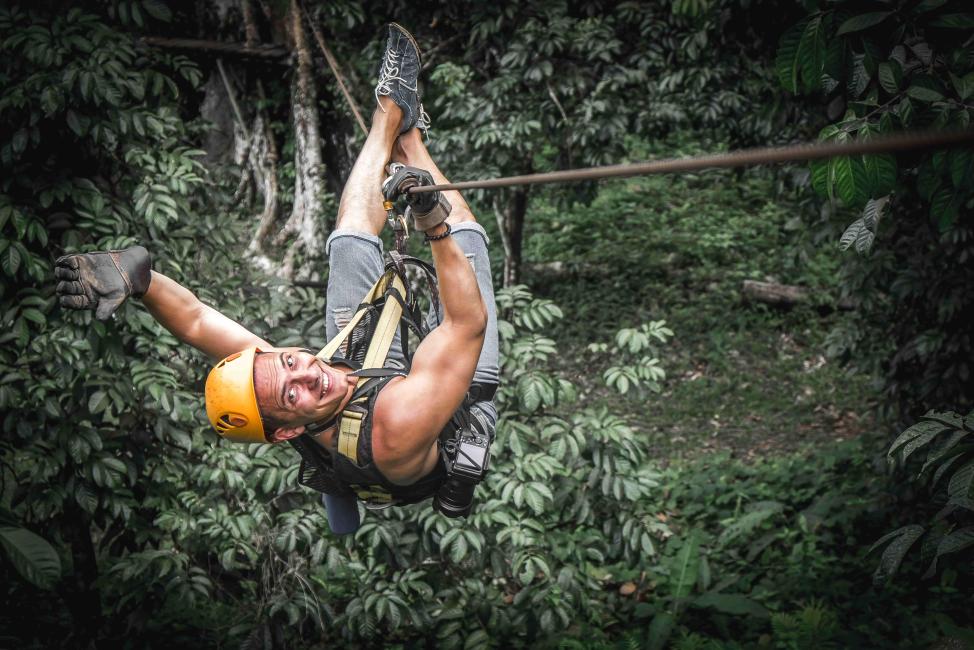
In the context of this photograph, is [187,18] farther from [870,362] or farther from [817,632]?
[817,632]

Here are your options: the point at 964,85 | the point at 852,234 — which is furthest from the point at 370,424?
the point at 964,85

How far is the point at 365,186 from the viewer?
2.97 meters

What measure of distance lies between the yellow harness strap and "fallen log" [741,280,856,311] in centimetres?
630

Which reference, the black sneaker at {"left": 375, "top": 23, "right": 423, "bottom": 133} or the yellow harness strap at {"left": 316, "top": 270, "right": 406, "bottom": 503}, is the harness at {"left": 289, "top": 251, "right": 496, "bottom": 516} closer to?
the yellow harness strap at {"left": 316, "top": 270, "right": 406, "bottom": 503}

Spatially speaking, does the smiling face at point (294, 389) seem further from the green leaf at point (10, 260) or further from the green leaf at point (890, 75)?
the green leaf at point (890, 75)

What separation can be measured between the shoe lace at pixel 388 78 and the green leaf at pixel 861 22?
1.61 metres

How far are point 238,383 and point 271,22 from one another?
5229 mm

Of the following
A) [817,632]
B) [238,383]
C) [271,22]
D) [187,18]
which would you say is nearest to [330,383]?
[238,383]

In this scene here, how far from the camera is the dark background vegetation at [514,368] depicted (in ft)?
9.85

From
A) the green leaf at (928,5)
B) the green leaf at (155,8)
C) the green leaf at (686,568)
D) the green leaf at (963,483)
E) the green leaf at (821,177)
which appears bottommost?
the green leaf at (686,568)

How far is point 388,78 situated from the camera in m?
3.15

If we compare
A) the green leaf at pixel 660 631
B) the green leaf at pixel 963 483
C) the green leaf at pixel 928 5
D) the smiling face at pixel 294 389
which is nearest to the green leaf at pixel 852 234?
the green leaf at pixel 928 5

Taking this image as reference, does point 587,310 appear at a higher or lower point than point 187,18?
lower

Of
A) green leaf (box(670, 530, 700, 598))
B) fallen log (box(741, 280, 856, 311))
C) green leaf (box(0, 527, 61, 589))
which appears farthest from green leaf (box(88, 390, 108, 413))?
fallen log (box(741, 280, 856, 311))
